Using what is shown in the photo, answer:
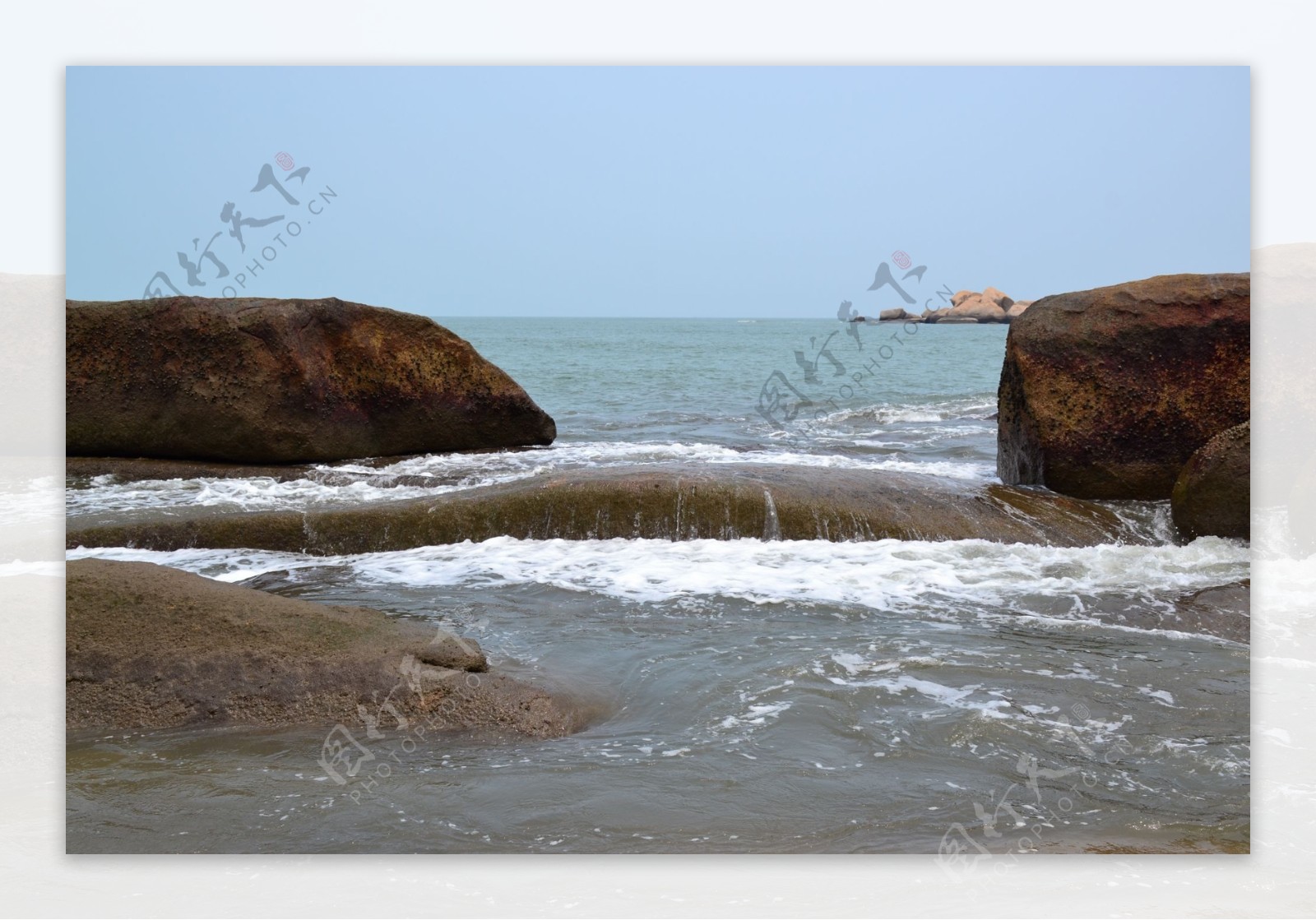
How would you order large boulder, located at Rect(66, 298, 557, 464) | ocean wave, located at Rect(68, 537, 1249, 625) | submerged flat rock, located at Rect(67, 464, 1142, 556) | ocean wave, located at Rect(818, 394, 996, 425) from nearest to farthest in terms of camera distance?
ocean wave, located at Rect(68, 537, 1249, 625)
submerged flat rock, located at Rect(67, 464, 1142, 556)
large boulder, located at Rect(66, 298, 557, 464)
ocean wave, located at Rect(818, 394, 996, 425)

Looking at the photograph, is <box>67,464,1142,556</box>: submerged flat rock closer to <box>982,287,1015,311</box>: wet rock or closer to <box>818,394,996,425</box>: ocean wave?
<box>818,394,996,425</box>: ocean wave

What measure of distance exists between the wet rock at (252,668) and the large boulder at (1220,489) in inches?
189

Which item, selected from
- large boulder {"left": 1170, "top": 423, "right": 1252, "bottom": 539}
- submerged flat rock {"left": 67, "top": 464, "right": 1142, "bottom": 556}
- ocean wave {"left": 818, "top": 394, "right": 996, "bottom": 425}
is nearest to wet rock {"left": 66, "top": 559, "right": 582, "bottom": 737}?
submerged flat rock {"left": 67, "top": 464, "right": 1142, "bottom": 556}

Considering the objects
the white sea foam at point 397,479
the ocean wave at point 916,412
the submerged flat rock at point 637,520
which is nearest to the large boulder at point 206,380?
the white sea foam at point 397,479

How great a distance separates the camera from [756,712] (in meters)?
4.30

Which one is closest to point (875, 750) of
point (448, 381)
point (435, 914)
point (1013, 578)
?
point (435, 914)

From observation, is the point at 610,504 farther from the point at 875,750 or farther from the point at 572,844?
the point at 572,844

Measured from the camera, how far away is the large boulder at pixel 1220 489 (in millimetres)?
7117

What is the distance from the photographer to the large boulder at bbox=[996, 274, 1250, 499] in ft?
26.8

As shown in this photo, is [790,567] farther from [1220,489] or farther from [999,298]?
[999,298]

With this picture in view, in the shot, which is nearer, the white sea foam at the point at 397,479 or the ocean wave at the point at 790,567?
the ocean wave at the point at 790,567

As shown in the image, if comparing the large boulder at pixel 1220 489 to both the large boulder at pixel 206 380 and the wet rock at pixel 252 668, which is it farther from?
the large boulder at pixel 206 380

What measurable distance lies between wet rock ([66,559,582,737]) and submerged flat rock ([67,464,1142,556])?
2827 mm

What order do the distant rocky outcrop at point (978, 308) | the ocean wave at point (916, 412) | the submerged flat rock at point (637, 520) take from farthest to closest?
the distant rocky outcrop at point (978, 308)
the ocean wave at point (916, 412)
the submerged flat rock at point (637, 520)
